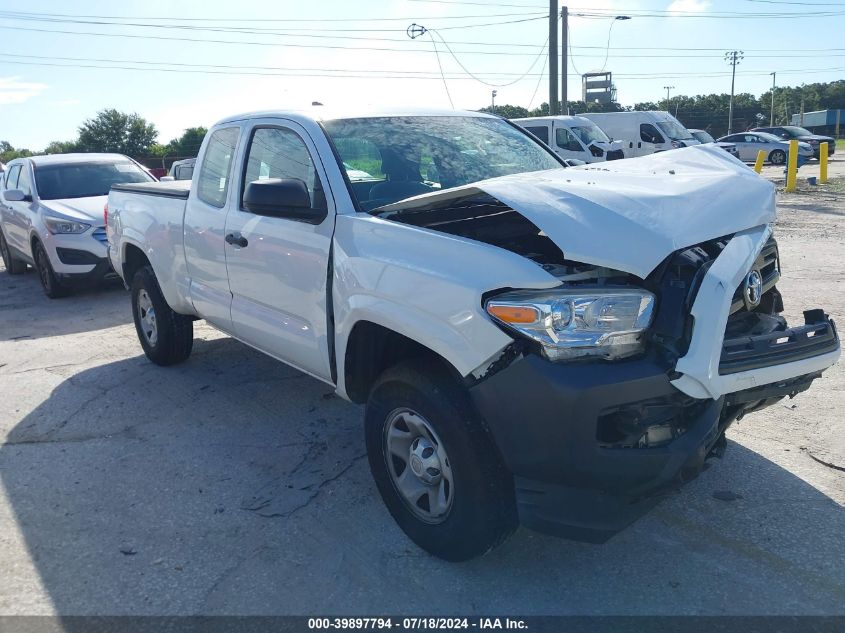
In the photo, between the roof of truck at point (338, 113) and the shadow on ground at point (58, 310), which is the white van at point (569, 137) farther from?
the roof of truck at point (338, 113)

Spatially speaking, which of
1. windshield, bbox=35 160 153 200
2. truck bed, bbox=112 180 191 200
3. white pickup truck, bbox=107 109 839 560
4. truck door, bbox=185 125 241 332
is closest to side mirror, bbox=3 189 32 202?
windshield, bbox=35 160 153 200

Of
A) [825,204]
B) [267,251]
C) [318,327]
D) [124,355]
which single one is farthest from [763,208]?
[825,204]

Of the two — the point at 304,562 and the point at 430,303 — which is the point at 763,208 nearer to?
the point at 430,303

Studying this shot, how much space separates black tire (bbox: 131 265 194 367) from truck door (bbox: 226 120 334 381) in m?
1.37

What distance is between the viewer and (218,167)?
16.3ft

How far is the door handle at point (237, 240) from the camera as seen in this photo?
436 centimetres

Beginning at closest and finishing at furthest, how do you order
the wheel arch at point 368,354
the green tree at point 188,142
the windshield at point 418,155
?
the wheel arch at point 368,354
the windshield at point 418,155
the green tree at point 188,142

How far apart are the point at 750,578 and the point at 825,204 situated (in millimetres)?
14148

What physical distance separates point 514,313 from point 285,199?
4.83 feet

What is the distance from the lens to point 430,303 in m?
2.95

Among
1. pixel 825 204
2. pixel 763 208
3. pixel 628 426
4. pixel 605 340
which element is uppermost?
pixel 763 208

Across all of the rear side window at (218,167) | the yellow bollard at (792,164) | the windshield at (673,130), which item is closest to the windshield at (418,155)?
the rear side window at (218,167)

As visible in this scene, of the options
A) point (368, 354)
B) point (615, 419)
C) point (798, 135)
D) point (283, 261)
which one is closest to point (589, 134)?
point (798, 135)

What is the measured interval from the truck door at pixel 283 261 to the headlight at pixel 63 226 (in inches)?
211
